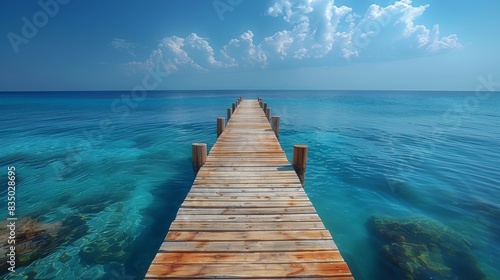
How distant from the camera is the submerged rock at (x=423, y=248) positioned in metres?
5.45

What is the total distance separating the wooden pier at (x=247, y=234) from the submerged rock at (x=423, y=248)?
344cm

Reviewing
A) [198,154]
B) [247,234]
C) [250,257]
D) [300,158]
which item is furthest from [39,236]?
[300,158]

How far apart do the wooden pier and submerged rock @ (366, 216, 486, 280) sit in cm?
344

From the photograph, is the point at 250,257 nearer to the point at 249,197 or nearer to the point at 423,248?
the point at 249,197

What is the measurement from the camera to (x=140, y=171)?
11.8 m

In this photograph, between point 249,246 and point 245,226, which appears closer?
point 249,246

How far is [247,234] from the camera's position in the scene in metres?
3.59

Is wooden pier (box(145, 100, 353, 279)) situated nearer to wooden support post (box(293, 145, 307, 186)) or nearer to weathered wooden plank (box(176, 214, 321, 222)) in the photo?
weathered wooden plank (box(176, 214, 321, 222))

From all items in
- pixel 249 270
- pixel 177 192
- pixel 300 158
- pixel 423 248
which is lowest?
pixel 177 192

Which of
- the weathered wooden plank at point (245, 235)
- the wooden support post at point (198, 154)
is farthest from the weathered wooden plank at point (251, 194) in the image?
the wooden support post at point (198, 154)

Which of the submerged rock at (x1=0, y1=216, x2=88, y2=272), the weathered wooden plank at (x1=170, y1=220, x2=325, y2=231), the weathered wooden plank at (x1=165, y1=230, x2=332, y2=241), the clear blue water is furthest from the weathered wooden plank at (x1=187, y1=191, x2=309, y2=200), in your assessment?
the submerged rock at (x1=0, y1=216, x2=88, y2=272)

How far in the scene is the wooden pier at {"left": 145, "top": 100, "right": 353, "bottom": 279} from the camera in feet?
9.46

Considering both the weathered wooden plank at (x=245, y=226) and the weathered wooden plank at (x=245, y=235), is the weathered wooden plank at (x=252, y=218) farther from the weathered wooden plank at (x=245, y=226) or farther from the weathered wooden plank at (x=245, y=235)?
the weathered wooden plank at (x=245, y=235)

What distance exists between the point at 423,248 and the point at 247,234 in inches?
222
